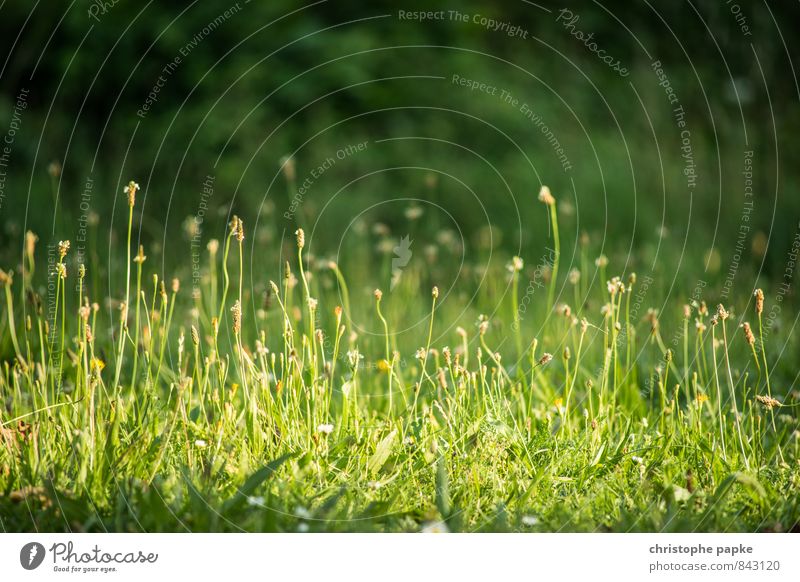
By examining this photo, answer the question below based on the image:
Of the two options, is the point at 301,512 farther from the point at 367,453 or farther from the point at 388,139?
the point at 388,139

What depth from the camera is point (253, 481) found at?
1.96m

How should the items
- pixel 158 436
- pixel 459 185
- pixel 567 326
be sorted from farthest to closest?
pixel 459 185, pixel 567 326, pixel 158 436

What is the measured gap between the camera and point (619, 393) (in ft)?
8.36

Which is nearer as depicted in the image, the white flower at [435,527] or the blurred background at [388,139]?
the white flower at [435,527]

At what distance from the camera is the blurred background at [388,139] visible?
13.4 ft

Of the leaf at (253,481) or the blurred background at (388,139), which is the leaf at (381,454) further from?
the blurred background at (388,139)

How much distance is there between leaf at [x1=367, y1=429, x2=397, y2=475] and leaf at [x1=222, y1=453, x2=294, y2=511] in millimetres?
228

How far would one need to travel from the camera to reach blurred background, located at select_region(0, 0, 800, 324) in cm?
410

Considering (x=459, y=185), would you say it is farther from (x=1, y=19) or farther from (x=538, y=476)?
(x=538, y=476)

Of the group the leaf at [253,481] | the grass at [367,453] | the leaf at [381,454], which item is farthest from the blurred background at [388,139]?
the leaf at [253,481]

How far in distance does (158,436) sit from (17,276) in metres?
1.45

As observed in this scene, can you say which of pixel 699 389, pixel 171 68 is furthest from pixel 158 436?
pixel 171 68

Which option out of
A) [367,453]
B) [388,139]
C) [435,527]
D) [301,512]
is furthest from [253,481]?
[388,139]

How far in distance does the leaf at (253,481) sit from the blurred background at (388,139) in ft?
5.08
